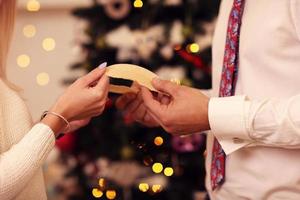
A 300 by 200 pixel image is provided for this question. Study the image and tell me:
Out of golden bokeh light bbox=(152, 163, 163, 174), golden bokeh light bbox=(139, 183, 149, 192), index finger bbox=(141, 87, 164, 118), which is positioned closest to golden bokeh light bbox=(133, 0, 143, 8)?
golden bokeh light bbox=(152, 163, 163, 174)

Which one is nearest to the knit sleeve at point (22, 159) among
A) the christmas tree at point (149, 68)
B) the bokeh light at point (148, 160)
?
the bokeh light at point (148, 160)

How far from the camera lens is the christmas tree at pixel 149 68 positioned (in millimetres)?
2408

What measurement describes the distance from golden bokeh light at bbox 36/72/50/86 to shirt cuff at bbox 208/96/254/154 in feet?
7.05

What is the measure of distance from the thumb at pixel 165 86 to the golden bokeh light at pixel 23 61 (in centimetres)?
202

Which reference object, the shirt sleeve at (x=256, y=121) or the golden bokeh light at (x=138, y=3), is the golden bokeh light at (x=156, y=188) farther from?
the shirt sleeve at (x=256, y=121)

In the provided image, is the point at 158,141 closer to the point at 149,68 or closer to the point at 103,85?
the point at 149,68

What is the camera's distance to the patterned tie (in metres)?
1.25

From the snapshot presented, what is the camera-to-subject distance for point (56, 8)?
304 cm

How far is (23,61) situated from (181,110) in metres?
2.15

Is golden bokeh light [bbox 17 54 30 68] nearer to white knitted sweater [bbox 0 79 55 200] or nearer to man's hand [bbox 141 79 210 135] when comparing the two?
white knitted sweater [bbox 0 79 55 200]

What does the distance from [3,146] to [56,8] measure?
78.8 inches

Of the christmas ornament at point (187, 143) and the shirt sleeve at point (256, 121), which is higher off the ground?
the shirt sleeve at point (256, 121)

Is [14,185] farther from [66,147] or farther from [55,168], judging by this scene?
[55,168]

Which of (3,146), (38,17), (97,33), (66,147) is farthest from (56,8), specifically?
(3,146)
